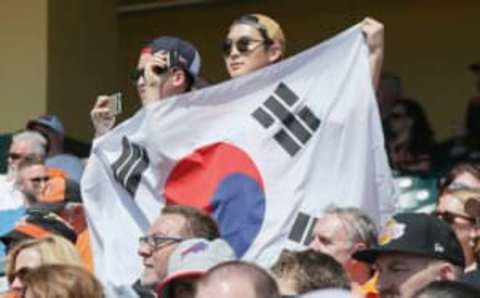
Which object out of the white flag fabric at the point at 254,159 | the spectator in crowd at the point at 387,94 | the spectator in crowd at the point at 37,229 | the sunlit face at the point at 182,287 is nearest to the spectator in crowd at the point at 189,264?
the sunlit face at the point at 182,287

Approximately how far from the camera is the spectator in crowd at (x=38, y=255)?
6562mm

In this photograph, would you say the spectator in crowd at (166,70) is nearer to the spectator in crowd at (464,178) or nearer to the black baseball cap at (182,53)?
the black baseball cap at (182,53)

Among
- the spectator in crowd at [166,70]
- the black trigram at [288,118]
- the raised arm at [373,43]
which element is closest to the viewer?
the black trigram at [288,118]

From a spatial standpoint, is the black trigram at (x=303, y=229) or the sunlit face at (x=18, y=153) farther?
the sunlit face at (x=18, y=153)

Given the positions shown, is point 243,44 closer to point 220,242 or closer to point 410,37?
point 220,242

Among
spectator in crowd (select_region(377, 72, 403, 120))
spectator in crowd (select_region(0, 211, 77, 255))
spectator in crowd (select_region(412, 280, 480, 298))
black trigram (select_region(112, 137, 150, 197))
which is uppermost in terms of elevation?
spectator in crowd (select_region(412, 280, 480, 298))

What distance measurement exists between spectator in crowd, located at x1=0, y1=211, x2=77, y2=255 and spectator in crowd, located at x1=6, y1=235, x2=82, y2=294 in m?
0.52

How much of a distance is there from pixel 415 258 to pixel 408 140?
13.4 feet

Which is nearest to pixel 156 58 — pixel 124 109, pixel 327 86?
pixel 327 86

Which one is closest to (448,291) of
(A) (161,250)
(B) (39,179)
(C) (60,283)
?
(C) (60,283)

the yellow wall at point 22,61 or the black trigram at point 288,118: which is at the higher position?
the black trigram at point 288,118

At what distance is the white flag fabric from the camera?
7367 mm

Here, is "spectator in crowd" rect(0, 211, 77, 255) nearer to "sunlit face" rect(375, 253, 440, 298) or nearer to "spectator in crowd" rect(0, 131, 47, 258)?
"spectator in crowd" rect(0, 131, 47, 258)

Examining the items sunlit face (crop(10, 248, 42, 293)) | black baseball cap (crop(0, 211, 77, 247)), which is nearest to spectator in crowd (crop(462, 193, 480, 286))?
sunlit face (crop(10, 248, 42, 293))
